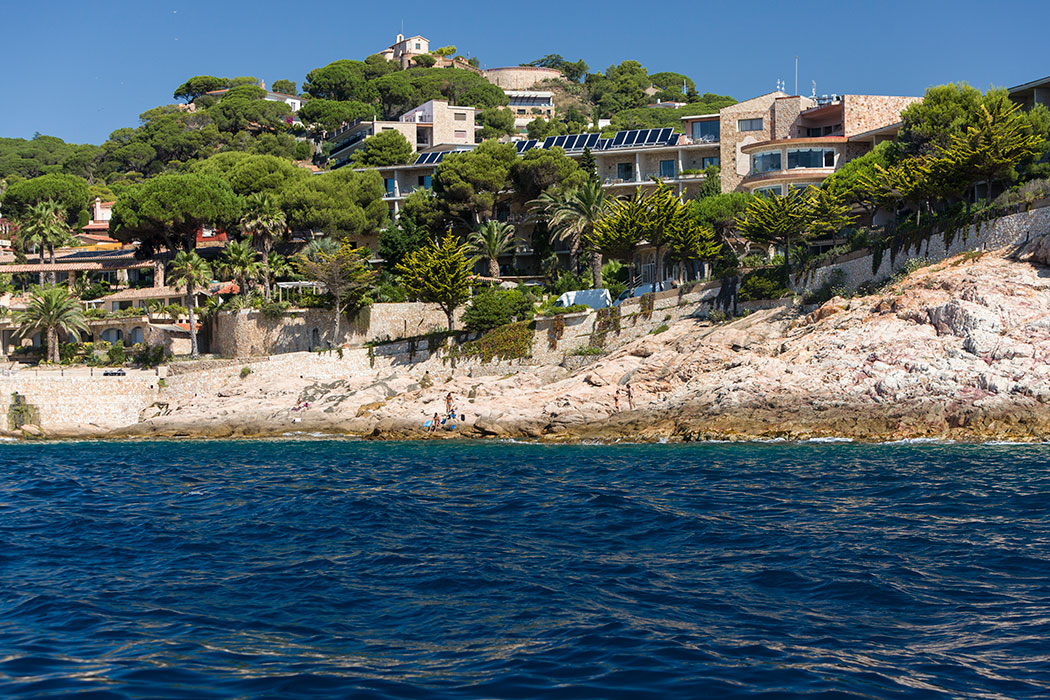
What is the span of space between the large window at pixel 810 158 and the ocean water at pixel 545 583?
37141mm

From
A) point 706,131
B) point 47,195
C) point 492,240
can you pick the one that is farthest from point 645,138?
point 47,195

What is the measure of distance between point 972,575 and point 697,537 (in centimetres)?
650

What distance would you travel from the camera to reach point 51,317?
204ft

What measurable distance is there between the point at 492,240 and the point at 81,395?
2890 centimetres

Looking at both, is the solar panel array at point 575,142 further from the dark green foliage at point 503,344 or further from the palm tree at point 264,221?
the dark green foliage at point 503,344

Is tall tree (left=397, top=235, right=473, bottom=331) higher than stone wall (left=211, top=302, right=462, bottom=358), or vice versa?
tall tree (left=397, top=235, right=473, bottom=331)

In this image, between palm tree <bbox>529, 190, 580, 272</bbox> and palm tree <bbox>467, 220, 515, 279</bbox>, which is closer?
palm tree <bbox>529, 190, 580, 272</bbox>

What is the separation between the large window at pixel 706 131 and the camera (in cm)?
8231

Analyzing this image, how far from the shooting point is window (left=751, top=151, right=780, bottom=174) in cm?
7056

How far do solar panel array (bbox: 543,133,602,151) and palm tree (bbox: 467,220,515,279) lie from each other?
52.8 feet

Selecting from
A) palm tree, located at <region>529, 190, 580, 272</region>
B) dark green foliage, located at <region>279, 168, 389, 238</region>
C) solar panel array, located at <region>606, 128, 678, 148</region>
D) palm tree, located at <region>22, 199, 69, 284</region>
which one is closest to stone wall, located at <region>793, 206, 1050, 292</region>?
palm tree, located at <region>529, 190, 580, 272</region>

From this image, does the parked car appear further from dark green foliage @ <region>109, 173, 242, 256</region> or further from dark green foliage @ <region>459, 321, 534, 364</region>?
dark green foliage @ <region>109, 173, 242, 256</region>

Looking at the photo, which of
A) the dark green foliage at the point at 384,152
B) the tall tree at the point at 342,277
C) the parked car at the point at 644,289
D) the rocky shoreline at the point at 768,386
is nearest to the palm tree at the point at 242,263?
the tall tree at the point at 342,277

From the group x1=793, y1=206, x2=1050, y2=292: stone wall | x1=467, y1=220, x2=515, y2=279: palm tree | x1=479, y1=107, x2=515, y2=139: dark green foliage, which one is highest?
x1=479, y1=107, x2=515, y2=139: dark green foliage
